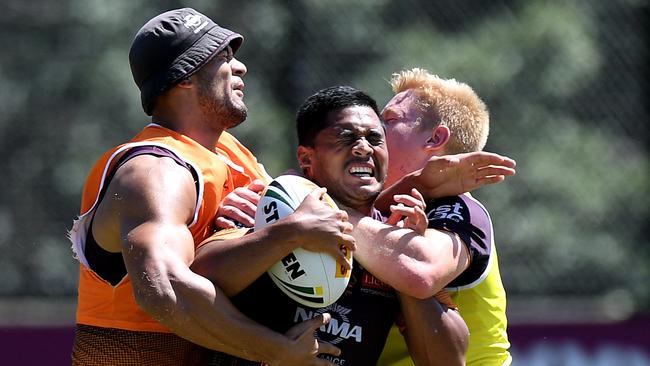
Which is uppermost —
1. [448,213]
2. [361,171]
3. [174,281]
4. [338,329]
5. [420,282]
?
[361,171]

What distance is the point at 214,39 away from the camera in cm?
468

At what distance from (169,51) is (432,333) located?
58.1 inches

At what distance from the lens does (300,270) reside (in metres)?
4.00

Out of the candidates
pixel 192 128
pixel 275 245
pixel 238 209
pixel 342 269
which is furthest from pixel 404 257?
pixel 192 128

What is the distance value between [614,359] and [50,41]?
5.23 metres

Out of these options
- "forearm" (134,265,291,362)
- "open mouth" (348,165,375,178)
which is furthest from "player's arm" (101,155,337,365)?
"open mouth" (348,165,375,178)

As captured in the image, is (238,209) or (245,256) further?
(238,209)

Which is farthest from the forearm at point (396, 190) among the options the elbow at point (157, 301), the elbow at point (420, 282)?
the elbow at point (157, 301)

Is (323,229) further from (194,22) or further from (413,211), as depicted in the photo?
(194,22)

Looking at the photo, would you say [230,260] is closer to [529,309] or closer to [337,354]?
[337,354]

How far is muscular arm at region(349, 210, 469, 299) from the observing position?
165 inches

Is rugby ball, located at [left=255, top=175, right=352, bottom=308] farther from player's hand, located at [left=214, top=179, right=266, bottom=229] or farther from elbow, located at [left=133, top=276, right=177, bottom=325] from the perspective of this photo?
elbow, located at [left=133, top=276, right=177, bottom=325]

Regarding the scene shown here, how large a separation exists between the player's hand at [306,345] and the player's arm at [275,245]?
229mm

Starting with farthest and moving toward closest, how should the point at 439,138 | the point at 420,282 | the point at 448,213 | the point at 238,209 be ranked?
1. the point at 439,138
2. the point at 448,213
3. the point at 238,209
4. the point at 420,282
